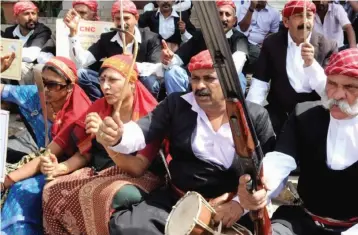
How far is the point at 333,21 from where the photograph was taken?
19.8 feet

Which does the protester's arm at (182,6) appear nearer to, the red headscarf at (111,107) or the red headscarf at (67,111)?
the red headscarf at (67,111)

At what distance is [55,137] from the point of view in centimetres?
405

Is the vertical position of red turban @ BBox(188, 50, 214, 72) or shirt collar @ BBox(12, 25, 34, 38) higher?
red turban @ BBox(188, 50, 214, 72)

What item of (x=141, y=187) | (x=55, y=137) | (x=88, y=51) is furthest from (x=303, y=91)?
(x=88, y=51)

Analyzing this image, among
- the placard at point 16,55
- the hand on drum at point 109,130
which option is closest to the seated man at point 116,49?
the placard at point 16,55

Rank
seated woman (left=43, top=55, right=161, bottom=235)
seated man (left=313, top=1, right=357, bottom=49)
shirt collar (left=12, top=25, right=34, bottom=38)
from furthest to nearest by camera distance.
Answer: shirt collar (left=12, top=25, right=34, bottom=38) < seated man (left=313, top=1, right=357, bottom=49) < seated woman (left=43, top=55, right=161, bottom=235)

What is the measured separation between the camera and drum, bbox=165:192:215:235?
265 centimetres

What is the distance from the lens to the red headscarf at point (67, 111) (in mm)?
4016

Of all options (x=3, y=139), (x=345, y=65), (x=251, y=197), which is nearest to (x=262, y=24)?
(x=345, y=65)

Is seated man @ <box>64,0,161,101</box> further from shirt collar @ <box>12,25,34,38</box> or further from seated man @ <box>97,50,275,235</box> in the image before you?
seated man @ <box>97,50,275,235</box>

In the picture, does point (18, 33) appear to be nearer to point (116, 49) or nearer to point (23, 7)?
point (23, 7)

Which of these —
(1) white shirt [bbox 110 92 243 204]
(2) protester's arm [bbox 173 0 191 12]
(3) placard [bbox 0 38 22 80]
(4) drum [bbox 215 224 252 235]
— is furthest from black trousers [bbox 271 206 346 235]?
(2) protester's arm [bbox 173 0 191 12]

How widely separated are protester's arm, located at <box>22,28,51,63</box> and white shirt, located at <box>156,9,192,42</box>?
4.79ft

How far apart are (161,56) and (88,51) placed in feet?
2.83
